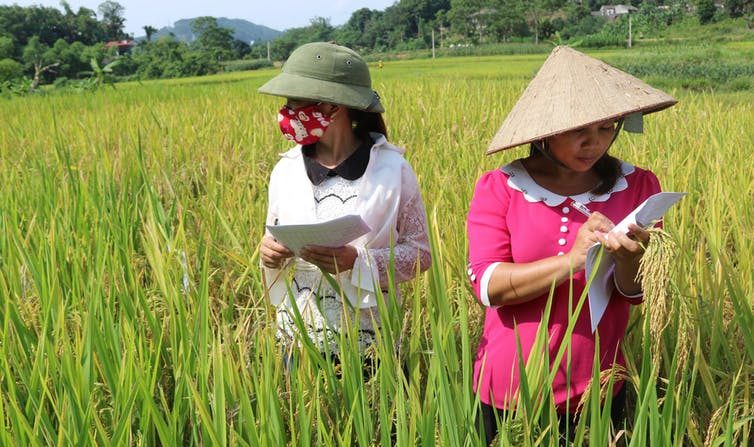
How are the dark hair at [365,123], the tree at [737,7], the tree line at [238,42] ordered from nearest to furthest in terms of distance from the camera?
1. the dark hair at [365,123]
2. the tree line at [238,42]
3. the tree at [737,7]

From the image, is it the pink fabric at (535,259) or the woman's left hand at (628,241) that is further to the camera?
the pink fabric at (535,259)

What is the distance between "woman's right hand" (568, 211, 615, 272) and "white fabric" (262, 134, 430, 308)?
38 centimetres

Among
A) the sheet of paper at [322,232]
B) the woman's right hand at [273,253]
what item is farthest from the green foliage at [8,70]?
the sheet of paper at [322,232]

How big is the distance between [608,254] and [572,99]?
0.77ft

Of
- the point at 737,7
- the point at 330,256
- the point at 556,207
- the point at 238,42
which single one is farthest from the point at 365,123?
the point at 238,42

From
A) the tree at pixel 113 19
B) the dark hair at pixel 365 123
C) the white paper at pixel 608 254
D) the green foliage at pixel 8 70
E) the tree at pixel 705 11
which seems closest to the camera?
the white paper at pixel 608 254

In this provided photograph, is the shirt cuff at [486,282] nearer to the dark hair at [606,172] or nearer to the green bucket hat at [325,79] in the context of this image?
the dark hair at [606,172]

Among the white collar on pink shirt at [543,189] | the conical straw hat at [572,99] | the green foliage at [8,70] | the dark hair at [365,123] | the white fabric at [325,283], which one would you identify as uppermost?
the green foliage at [8,70]

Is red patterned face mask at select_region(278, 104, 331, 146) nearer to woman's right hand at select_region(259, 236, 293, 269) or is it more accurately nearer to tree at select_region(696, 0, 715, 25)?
woman's right hand at select_region(259, 236, 293, 269)

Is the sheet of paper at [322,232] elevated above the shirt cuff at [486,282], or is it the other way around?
the sheet of paper at [322,232]

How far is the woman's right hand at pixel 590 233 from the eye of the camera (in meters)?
0.88

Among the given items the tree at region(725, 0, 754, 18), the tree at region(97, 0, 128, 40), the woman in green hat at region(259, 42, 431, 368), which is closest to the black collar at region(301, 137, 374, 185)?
the woman in green hat at region(259, 42, 431, 368)

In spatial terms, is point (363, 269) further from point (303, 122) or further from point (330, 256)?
point (303, 122)

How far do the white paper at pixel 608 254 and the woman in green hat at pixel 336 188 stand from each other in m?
0.38
